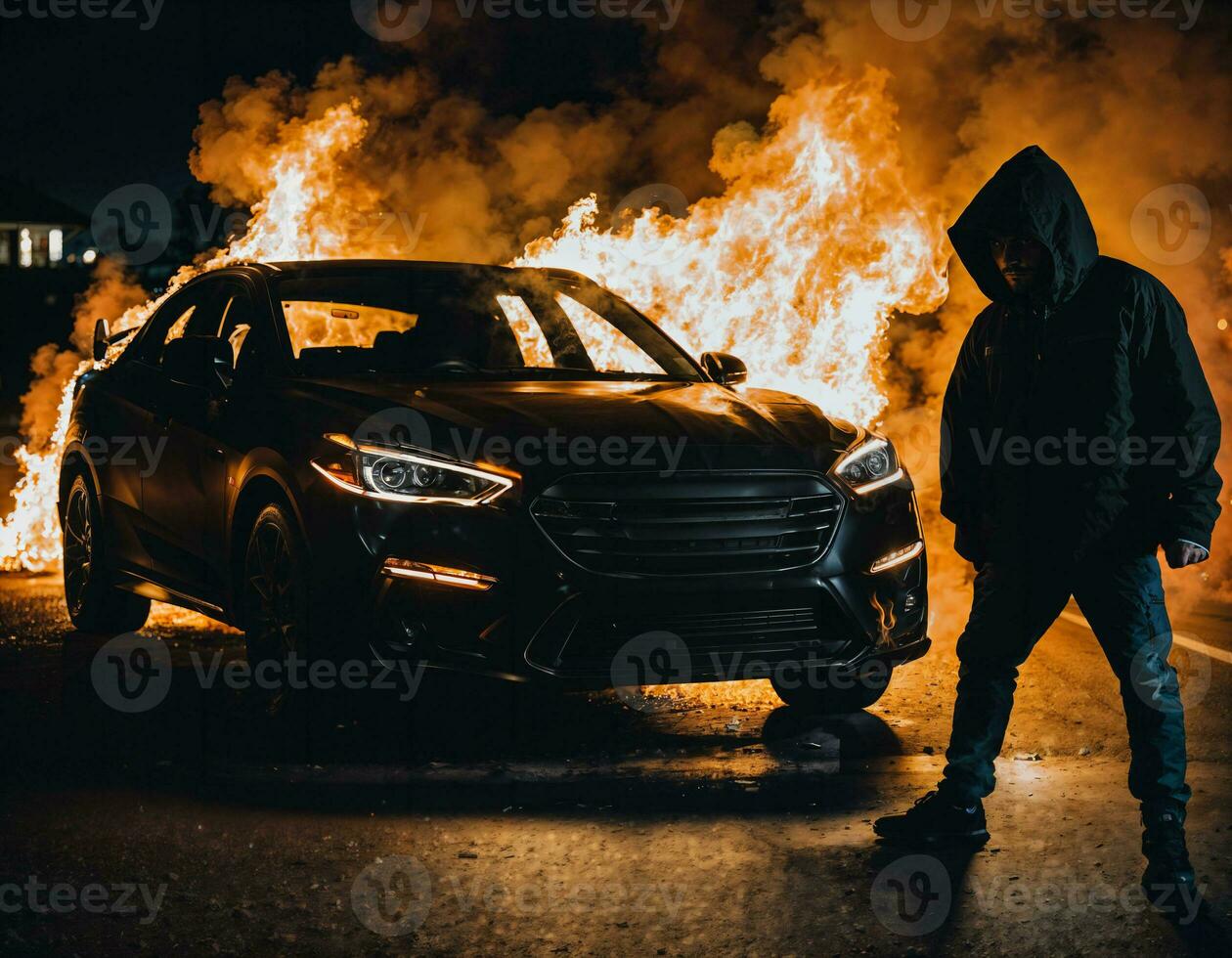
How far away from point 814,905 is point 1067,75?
11.3 meters

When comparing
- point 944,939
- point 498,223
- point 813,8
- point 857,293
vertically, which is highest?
point 813,8

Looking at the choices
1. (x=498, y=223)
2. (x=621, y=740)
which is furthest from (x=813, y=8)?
(x=621, y=740)

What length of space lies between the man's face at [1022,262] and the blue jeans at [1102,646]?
2.63 feet

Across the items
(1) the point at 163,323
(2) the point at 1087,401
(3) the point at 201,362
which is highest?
(1) the point at 163,323

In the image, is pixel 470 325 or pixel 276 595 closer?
pixel 276 595

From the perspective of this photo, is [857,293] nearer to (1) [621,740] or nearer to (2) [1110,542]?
(1) [621,740]

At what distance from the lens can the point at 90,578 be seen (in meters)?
8.32

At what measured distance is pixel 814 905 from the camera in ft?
14.2
